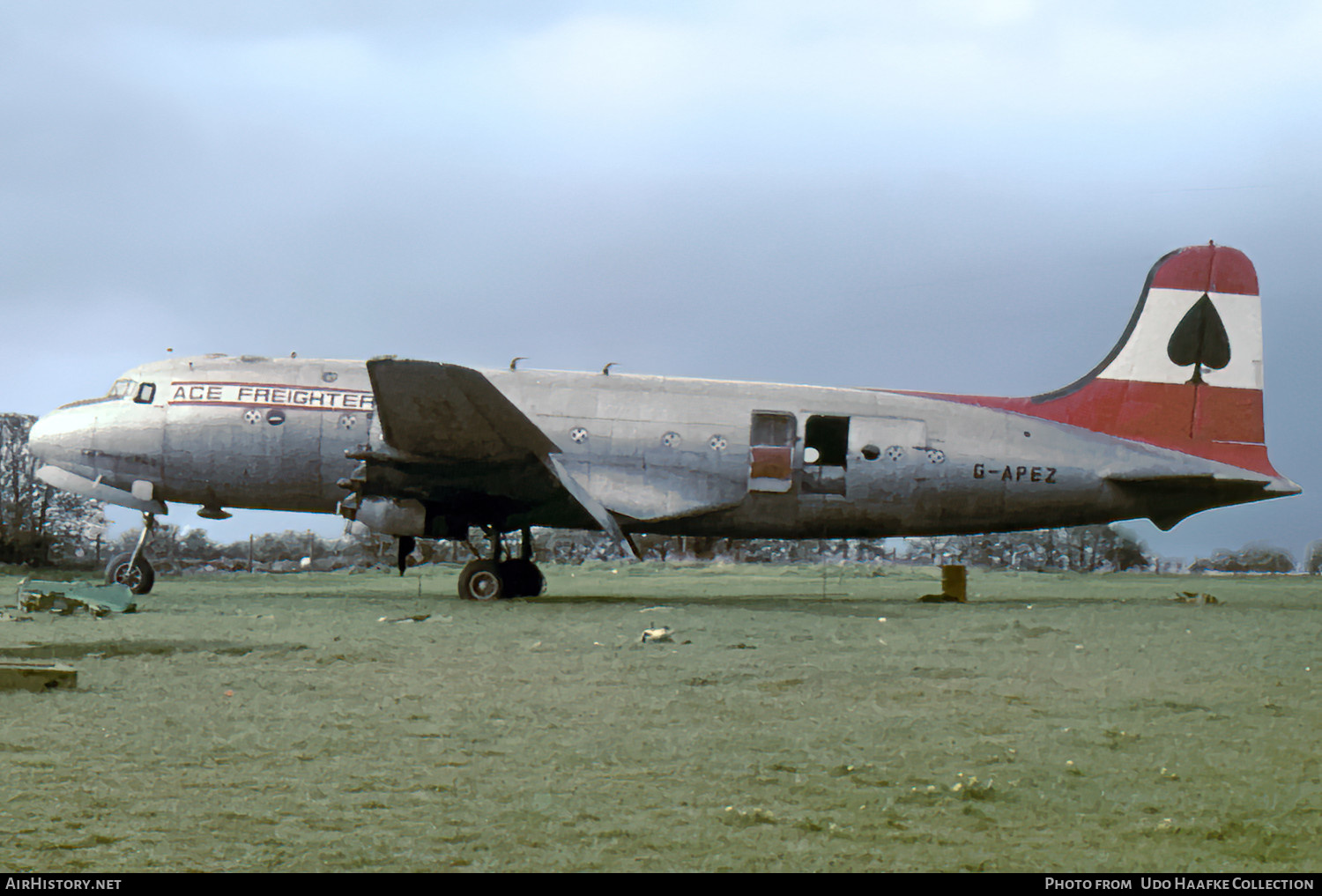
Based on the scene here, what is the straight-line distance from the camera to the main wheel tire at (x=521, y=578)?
15578 mm

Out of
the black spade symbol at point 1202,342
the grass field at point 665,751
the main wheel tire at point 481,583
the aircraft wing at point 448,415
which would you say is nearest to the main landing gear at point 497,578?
the main wheel tire at point 481,583

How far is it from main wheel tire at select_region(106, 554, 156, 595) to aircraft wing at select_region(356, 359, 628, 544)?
14.3 ft

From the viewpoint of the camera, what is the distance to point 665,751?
462 centimetres

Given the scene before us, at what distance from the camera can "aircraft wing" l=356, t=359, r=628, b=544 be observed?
14148 millimetres

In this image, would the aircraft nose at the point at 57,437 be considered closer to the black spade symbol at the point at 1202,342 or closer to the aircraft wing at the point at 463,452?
the aircraft wing at the point at 463,452

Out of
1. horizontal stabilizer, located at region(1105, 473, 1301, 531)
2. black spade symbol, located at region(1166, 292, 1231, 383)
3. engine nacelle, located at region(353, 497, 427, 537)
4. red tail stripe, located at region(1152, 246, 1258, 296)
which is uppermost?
red tail stripe, located at region(1152, 246, 1258, 296)

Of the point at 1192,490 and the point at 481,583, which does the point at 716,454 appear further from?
the point at 1192,490

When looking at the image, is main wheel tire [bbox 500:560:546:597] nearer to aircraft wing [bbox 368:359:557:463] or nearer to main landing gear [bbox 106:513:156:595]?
aircraft wing [bbox 368:359:557:463]

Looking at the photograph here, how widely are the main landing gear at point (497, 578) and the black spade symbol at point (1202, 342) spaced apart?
11.5m

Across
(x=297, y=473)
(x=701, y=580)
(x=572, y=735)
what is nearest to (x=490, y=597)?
(x=297, y=473)

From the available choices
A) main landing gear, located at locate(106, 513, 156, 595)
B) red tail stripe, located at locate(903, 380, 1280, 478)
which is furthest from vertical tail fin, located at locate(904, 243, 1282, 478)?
main landing gear, located at locate(106, 513, 156, 595)

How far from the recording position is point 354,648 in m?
8.53
